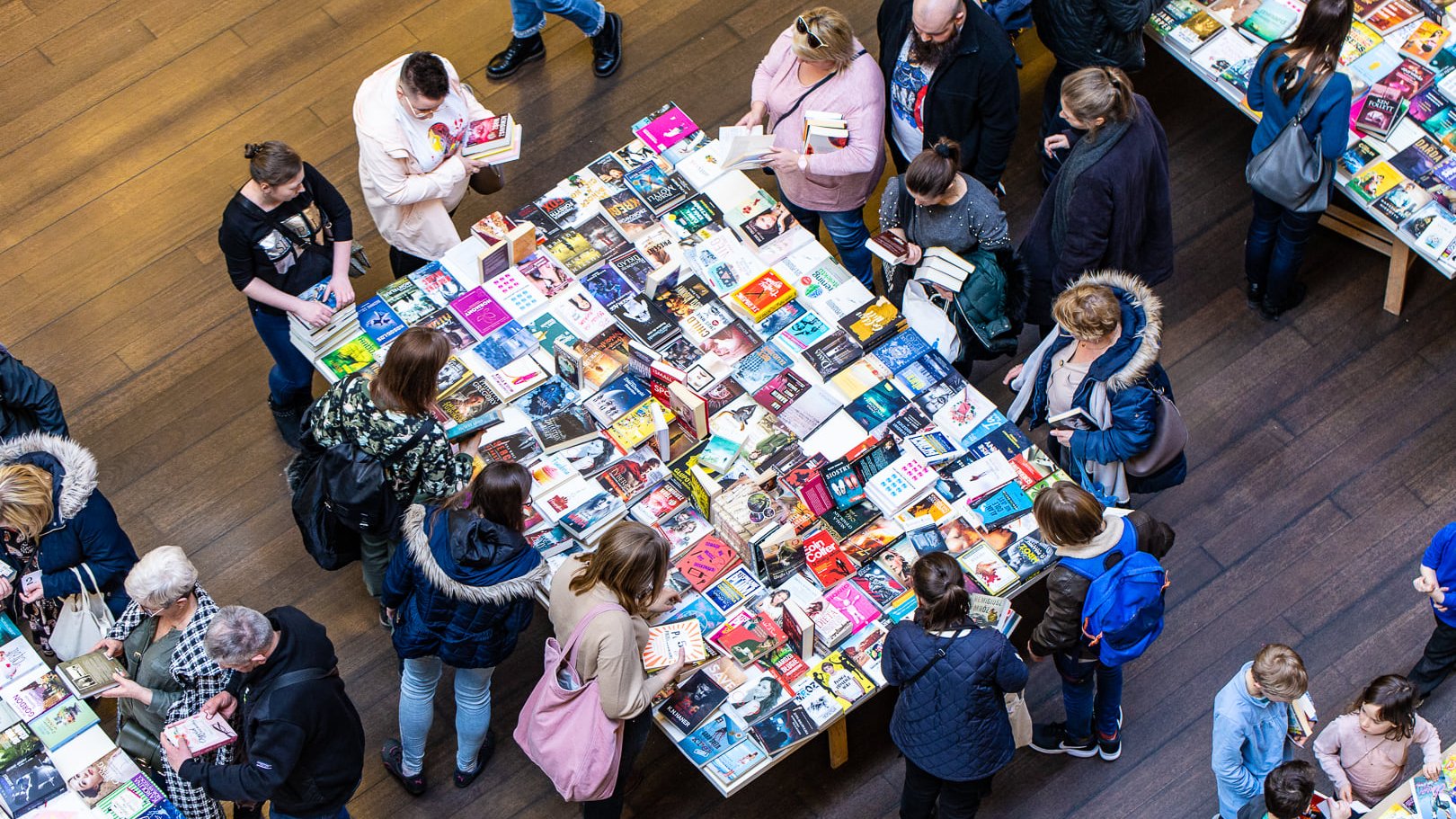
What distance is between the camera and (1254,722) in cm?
600

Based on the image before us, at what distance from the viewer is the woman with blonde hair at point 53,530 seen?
6.04 metres

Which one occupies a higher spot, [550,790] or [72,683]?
[72,683]

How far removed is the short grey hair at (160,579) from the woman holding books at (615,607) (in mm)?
1371

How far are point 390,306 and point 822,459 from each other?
218 cm

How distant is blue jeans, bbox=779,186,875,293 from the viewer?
25.3 ft

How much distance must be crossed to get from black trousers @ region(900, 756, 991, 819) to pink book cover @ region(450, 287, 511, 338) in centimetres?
275

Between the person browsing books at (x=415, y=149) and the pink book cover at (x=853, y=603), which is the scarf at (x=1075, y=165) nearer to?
the pink book cover at (x=853, y=603)

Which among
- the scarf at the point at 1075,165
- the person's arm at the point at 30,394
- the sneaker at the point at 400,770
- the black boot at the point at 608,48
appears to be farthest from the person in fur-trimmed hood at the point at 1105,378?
the person's arm at the point at 30,394

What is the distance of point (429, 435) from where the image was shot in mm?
6129

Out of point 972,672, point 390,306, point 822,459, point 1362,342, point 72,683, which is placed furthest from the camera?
point 1362,342

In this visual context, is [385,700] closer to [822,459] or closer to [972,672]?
[822,459]

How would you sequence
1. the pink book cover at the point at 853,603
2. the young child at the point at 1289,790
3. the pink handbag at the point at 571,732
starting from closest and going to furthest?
the young child at the point at 1289,790 → the pink handbag at the point at 571,732 → the pink book cover at the point at 853,603

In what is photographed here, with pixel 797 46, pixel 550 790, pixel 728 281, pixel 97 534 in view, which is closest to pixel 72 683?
pixel 97 534

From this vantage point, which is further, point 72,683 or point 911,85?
point 911,85
